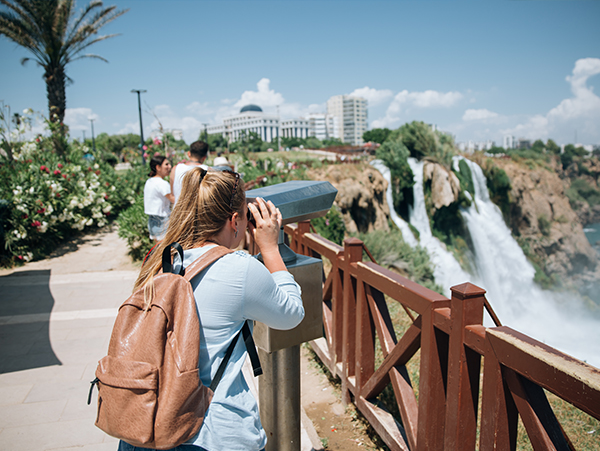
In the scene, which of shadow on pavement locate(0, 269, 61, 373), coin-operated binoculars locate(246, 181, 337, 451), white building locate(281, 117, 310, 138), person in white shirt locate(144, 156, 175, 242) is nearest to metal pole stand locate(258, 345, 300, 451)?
coin-operated binoculars locate(246, 181, 337, 451)

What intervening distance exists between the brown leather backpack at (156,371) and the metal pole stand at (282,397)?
0.76m

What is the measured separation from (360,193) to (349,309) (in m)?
16.0

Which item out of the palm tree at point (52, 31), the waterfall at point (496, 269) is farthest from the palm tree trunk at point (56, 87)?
the waterfall at point (496, 269)

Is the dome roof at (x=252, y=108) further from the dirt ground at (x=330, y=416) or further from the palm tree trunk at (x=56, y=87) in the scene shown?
the dirt ground at (x=330, y=416)

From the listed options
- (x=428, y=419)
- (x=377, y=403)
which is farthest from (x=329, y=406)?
(x=428, y=419)

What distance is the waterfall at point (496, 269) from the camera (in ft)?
65.3

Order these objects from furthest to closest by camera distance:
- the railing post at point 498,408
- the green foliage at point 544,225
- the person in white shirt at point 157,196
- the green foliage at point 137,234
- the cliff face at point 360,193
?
the green foliage at point 544,225 → the cliff face at point 360,193 → the green foliage at point 137,234 → the person in white shirt at point 157,196 → the railing post at point 498,408

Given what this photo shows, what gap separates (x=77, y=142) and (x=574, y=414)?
47.3ft

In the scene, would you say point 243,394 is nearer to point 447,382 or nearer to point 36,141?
point 447,382

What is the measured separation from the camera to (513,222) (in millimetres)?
32188

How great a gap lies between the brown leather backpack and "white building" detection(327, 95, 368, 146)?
171 m

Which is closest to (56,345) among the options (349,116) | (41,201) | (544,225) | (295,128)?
(41,201)

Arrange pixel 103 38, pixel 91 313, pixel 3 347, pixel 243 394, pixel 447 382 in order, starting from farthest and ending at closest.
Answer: pixel 103 38 < pixel 91 313 < pixel 3 347 < pixel 447 382 < pixel 243 394

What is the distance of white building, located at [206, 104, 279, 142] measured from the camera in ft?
452
